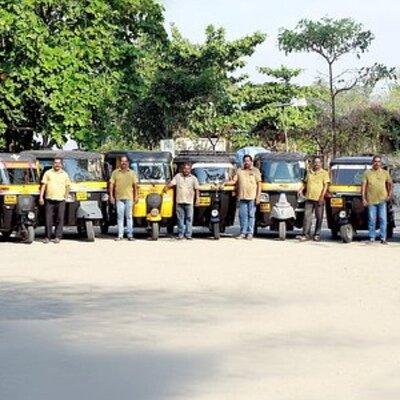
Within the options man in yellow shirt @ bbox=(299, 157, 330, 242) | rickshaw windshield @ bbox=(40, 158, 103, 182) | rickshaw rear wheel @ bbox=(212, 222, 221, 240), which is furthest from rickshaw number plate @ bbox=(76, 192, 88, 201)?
man in yellow shirt @ bbox=(299, 157, 330, 242)

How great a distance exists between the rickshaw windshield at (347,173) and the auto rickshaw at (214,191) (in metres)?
2.37

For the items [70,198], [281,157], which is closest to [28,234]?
[70,198]

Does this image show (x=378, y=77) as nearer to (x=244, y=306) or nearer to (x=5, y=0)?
(x=5, y=0)

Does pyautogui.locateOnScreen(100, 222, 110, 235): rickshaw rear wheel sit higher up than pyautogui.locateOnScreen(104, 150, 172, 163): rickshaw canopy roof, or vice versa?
pyautogui.locateOnScreen(104, 150, 172, 163): rickshaw canopy roof

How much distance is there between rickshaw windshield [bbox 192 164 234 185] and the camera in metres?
25.8

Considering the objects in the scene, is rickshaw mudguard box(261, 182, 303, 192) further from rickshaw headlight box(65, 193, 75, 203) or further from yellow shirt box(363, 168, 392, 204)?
rickshaw headlight box(65, 193, 75, 203)

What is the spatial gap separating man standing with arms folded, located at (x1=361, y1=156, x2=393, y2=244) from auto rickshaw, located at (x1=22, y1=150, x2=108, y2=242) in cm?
598

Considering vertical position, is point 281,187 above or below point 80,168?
below

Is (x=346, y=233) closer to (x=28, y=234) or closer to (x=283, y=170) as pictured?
(x=283, y=170)

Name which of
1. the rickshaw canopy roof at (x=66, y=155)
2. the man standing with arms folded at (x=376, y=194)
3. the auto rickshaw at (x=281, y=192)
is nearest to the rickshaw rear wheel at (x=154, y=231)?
the rickshaw canopy roof at (x=66, y=155)

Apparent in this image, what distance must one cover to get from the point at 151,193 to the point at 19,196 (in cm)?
306

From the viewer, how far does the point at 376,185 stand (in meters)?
23.2

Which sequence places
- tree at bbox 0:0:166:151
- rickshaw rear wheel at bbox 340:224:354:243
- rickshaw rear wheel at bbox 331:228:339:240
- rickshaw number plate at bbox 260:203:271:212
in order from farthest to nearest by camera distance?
tree at bbox 0:0:166:151 < rickshaw number plate at bbox 260:203:271:212 < rickshaw rear wheel at bbox 331:228:339:240 < rickshaw rear wheel at bbox 340:224:354:243

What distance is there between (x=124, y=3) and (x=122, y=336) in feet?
90.1
